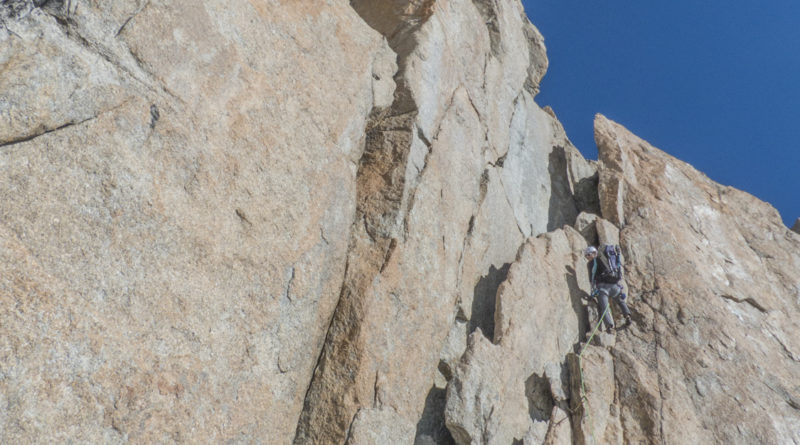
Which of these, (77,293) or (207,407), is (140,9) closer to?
(77,293)

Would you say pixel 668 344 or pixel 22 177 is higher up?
pixel 668 344

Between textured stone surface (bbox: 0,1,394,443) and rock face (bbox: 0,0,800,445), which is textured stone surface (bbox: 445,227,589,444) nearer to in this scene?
rock face (bbox: 0,0,800,445)

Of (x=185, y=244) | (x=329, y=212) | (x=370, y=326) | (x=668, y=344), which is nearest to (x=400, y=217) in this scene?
(x=329, y=212)

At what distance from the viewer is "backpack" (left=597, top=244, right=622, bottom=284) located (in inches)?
602

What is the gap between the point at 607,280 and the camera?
15445 mm

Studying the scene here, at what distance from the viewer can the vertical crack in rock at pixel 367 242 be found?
8.82m

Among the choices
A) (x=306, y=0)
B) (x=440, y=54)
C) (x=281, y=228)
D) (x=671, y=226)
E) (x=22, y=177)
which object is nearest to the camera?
(x=22, y=177)

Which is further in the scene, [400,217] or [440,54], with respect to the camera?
[440,54]

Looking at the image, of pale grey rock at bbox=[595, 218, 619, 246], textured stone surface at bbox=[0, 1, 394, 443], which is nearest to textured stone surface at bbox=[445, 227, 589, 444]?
pale grey rock at bbox=[595, 218, 619, 246]

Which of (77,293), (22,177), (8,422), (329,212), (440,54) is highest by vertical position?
(440,54)

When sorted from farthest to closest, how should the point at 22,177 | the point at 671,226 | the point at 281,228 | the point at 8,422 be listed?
1. the point at 671,226
2. the point at 281,228
3. the point at 22,177
4. the point at 8,422

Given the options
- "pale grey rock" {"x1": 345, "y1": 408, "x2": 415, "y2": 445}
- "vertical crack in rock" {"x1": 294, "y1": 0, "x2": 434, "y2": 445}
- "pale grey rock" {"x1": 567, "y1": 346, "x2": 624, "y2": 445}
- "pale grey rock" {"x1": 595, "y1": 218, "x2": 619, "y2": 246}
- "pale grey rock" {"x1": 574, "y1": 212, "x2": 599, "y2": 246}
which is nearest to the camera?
"pale grey rock" {"x1": 345, "y1": 408, "x2": 415, "y2": 445}

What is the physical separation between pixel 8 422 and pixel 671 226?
61.6ft

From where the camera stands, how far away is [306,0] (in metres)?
10.7
